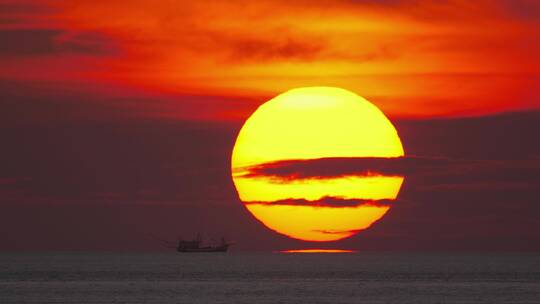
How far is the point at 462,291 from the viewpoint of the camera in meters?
163

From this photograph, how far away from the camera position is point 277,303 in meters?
134

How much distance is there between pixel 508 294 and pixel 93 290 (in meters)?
59.4

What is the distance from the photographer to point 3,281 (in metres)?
199

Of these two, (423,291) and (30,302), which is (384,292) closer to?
(423,291)

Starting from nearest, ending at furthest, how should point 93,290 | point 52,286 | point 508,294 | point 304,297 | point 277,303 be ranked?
point 277,303 → point 304,297 → point 508,294 → point 93,290 → point 52,286

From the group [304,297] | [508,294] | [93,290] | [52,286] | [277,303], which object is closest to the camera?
[277,303]

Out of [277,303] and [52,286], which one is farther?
[52,286]

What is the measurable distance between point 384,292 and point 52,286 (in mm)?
54424

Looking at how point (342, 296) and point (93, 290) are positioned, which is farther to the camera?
point (93, 290)

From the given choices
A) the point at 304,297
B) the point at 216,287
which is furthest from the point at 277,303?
the point at 216,287

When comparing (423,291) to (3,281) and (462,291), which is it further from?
(3,281)

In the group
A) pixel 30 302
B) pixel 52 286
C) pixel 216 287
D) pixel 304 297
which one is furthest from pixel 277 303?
pixel 52 286

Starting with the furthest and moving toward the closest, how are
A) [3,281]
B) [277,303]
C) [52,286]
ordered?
[3,281], [52,286], [277,303]

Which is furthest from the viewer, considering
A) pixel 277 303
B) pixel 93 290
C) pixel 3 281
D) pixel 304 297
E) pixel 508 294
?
pixel 3 281
